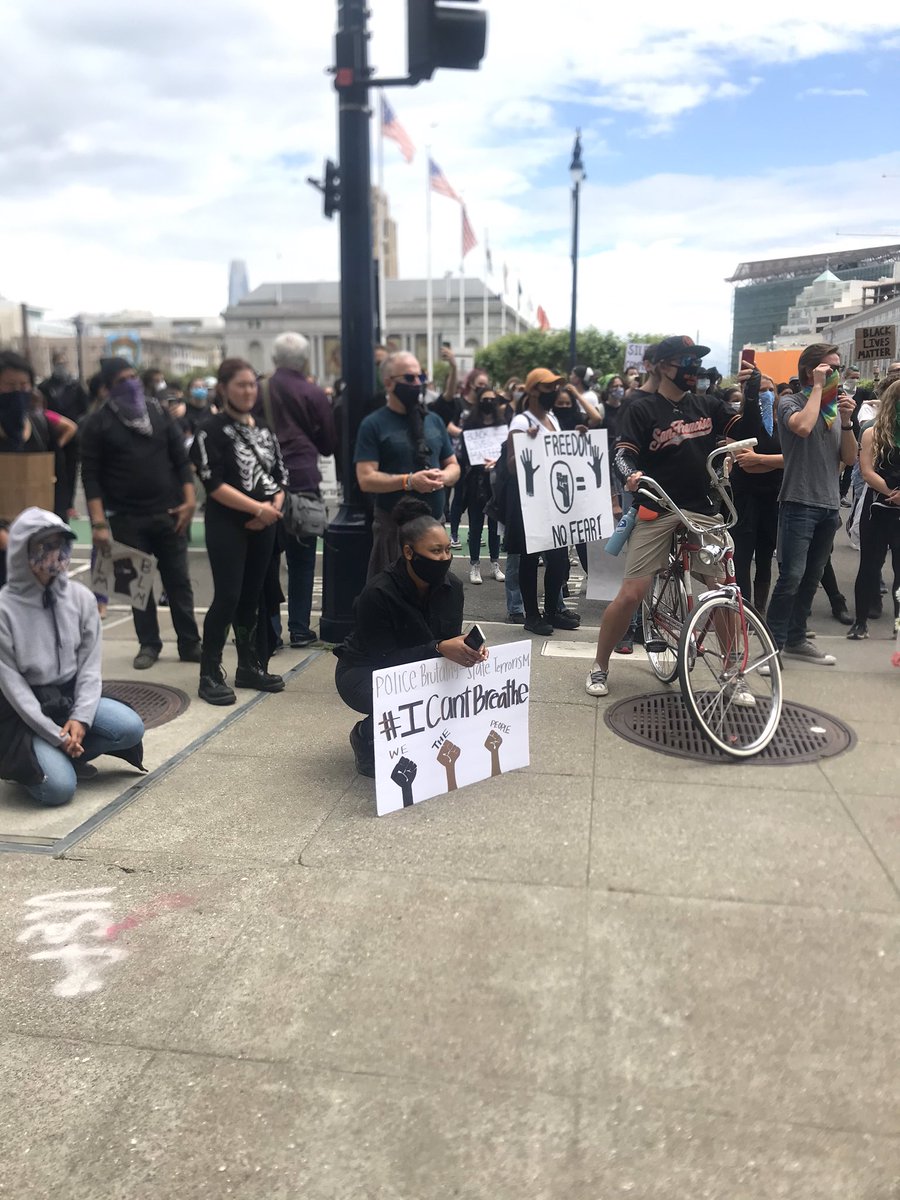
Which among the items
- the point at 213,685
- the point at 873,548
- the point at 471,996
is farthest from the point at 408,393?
the point at 873,548

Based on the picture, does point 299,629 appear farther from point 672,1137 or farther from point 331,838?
point 672,1137

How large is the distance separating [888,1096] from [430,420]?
13.8 ft

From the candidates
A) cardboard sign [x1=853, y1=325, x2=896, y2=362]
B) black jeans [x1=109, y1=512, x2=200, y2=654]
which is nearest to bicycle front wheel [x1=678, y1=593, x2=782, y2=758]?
black jeans [x1=109, y1=512, x2=200, y2=654]

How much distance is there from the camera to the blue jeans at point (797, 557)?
5922 mm

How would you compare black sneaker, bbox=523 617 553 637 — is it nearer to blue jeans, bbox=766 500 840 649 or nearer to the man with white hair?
blue jeans, bbox=766 500 840 649

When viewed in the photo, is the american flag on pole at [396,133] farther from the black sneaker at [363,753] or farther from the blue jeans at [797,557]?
the black sneaker at [363,753]

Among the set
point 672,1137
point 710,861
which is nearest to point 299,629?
point 710,861

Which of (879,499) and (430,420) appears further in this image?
(879,499)

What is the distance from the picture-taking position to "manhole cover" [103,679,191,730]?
16.9ft

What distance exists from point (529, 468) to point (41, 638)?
12.4 ft

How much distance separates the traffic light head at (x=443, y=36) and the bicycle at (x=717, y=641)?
2.77 metres

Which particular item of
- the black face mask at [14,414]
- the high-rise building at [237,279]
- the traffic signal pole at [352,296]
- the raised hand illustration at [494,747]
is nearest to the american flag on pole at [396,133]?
the traffic signal pole at [352,296]

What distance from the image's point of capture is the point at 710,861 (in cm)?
344

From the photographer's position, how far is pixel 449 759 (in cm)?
404
